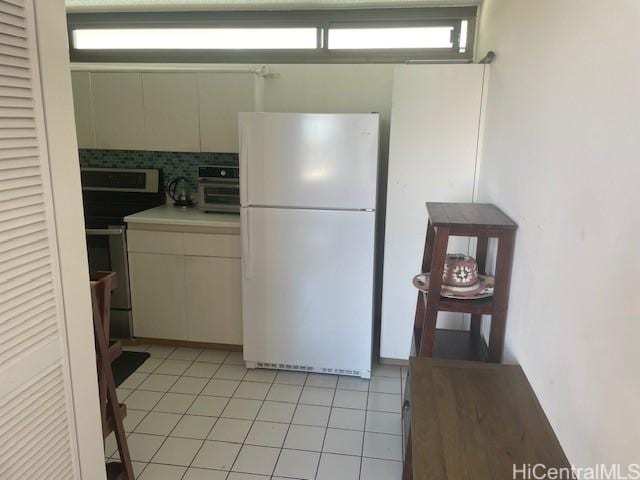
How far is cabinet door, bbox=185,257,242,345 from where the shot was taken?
117 inches

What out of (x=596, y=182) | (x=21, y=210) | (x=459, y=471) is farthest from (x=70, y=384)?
(x=596, y=182)

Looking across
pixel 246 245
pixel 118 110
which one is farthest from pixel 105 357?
pixel 118 110

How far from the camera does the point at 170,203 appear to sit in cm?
351

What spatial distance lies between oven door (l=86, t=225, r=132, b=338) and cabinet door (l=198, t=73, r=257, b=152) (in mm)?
826

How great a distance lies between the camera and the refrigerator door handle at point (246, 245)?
2670mm

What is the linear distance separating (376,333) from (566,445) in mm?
2024

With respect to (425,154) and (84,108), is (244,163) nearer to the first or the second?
(425,154)

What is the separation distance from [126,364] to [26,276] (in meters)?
1.91

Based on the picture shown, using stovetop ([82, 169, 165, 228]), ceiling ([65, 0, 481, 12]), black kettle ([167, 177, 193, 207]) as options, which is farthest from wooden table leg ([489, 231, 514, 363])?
stovetop ([82, 169, 165, 228])

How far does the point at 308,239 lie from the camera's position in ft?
8.72

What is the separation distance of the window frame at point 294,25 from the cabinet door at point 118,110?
38 cm

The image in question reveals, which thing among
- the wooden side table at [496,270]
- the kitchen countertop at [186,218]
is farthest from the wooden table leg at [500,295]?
the kitchen countertop at [186,218]

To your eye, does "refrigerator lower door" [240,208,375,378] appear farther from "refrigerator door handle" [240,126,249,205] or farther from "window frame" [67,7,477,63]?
"window frame" [67,7,477,63]

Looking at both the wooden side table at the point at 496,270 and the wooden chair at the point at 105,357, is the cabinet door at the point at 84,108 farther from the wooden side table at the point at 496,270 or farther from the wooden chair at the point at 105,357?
the wooden side table at the point at 496,270
